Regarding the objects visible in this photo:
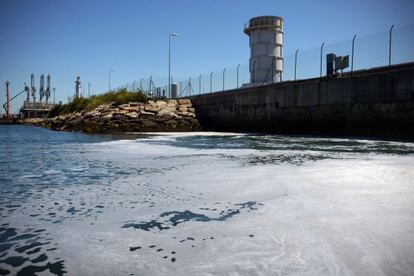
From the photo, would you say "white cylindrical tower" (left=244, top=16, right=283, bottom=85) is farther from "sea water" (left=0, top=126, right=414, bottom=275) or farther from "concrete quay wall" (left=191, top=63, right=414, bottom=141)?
"sea water" (left=0, top=126, right=414, bottom=275)

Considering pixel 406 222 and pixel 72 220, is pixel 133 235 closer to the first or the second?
pixel 72 220

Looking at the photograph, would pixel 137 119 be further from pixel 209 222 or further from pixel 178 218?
pixel 209 222

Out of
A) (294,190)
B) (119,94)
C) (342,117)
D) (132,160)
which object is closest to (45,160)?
(132,160)


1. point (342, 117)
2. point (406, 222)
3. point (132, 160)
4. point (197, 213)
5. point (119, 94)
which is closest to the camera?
point (406, 222)

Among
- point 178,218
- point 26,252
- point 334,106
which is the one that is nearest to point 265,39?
point 334,106

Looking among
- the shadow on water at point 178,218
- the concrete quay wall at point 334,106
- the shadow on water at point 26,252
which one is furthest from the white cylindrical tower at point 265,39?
the shadow on water at point 26,252

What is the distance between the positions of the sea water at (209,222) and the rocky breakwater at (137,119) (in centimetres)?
1676

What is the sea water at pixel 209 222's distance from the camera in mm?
2104

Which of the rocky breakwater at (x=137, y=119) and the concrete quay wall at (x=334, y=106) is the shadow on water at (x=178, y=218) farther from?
the rocky breakwater at (x=137, y=119)

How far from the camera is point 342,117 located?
15547 millimetres

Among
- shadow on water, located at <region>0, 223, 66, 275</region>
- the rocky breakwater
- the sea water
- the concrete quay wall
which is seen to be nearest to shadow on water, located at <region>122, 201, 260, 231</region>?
the sea water

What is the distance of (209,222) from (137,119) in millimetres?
20232

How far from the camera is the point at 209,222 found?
115 inches

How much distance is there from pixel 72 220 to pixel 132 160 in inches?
166
